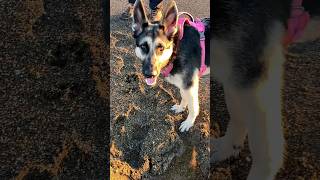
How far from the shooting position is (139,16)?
1861mm

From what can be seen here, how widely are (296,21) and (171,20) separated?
0.49 m

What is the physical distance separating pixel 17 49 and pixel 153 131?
2.25 ft

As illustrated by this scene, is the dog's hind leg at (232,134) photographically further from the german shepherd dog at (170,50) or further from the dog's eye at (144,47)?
the dog's eye at (144,47)

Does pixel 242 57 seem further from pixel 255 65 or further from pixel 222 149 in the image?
pixel 222 149

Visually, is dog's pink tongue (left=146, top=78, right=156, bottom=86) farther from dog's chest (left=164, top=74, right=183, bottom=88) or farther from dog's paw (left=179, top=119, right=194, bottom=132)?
dog's paw (left=179, top=119, right=194, bottom=132)

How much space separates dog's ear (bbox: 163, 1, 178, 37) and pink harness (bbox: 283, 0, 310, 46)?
1.42 ft

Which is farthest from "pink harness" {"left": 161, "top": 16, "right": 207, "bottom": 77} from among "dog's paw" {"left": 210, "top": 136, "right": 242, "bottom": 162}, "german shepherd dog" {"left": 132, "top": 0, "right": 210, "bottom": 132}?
"dog's paw" {"left": 210, "top": 136, "right": 242, "bottom": 162}

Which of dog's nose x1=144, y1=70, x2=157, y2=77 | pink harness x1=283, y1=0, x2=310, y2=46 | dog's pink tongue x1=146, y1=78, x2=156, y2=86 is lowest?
dog's pink tongue x1=146, y1=78, x2=156, y2=86

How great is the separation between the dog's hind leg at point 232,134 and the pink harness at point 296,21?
300 mm

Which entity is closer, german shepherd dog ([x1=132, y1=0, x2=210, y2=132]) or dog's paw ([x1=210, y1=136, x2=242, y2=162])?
german shepherd dog ([x1=132, y1=0, x2=210, y2=132])

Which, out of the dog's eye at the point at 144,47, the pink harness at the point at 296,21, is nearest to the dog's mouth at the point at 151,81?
the dog's eye at the point at 144,47

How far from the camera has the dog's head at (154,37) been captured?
72.4 inches

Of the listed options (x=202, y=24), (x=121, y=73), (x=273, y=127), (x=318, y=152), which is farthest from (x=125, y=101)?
(x=318, y=152)

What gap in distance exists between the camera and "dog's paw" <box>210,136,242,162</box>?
1972mm
